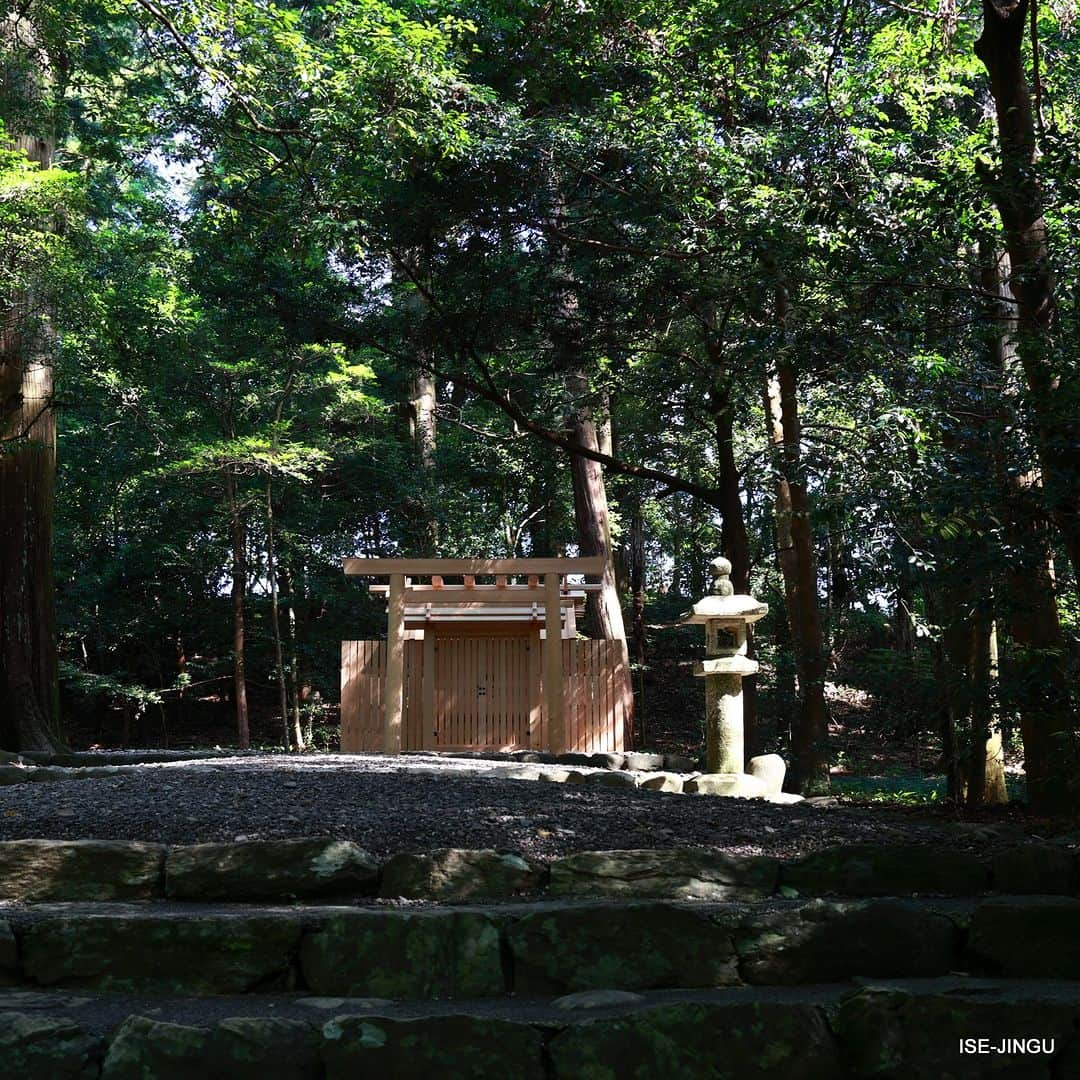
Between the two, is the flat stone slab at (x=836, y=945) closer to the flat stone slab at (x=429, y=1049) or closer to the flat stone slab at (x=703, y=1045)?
the flat stone slab at (x=703, y=1045)

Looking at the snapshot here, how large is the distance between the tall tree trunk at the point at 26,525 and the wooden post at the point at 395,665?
3027 mm

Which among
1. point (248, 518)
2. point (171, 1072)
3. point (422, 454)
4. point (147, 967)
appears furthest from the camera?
point (422, 454)

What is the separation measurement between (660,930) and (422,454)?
1426cm

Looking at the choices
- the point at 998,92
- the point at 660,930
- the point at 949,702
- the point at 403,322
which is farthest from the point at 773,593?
the point at 660,930

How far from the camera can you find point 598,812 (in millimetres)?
4734

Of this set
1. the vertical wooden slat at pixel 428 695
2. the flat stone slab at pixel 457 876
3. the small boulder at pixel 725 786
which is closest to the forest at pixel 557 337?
the small boulder at pixel 725 786

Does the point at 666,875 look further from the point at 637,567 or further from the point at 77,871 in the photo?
the point at 637,567

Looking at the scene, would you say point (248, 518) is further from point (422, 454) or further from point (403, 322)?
point (403, 322)

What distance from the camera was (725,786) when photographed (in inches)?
271

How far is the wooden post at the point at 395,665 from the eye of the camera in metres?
10.2

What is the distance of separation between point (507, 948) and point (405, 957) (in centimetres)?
31

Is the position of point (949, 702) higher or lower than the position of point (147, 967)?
higher

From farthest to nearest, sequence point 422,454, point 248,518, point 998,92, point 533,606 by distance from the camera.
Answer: point 422,454 → point 248,518 → point 533,606 → point 998,92

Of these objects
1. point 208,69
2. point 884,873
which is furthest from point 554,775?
point 208,69
